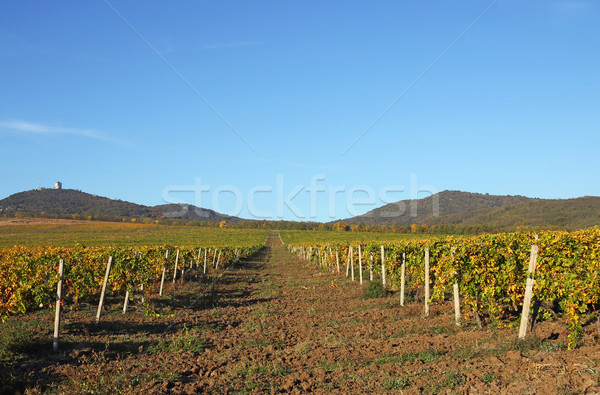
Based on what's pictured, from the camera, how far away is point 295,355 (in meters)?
7.57

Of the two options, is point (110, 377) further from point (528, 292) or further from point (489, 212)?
point (489, 212)

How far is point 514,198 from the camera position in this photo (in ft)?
350

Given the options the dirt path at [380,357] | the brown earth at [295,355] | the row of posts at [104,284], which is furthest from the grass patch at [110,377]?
the row of posts at [104,284]

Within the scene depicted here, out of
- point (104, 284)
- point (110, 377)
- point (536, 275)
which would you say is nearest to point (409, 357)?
point (536, 275)

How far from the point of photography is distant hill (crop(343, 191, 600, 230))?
63781 mm

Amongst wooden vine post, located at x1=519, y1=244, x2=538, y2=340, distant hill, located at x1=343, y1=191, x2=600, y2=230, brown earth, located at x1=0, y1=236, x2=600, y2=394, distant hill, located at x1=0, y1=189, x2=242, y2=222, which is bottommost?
brown earth, located at x1=0, y1=236, x2=600, y2=394

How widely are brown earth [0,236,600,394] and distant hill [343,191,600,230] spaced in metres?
49.3

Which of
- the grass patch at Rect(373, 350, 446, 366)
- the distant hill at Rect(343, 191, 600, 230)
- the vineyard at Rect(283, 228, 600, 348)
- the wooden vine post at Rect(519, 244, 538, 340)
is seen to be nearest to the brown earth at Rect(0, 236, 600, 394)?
the grass patch at Rect(373, 350, 446, 366)

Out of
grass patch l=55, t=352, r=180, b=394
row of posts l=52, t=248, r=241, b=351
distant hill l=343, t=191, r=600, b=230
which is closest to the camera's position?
grass patch l=55, t=352, r=180, b=394

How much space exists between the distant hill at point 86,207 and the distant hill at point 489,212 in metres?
68.5

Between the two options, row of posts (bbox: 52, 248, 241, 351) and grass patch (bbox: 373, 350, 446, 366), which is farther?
row of posts (bbox: 52, 248, 241, 351)

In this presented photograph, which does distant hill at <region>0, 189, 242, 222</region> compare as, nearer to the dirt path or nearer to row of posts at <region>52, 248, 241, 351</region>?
row of posts at <region>52, 248, 241, 351</region>

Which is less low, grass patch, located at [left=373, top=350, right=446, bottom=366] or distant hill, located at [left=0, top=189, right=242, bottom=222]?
distant hill, located at [left=0, top=189, right=242, bottom=222]

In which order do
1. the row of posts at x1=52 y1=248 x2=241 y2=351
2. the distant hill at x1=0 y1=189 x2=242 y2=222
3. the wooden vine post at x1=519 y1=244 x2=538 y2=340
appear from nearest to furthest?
the wooden vine post at x1=519 y1=244 x2=538 y2=340, the row of posts at x1=52 y1=248 x2=241 y2=351, the distant hill at x1=0 y1=189 x2=242 y2=222
